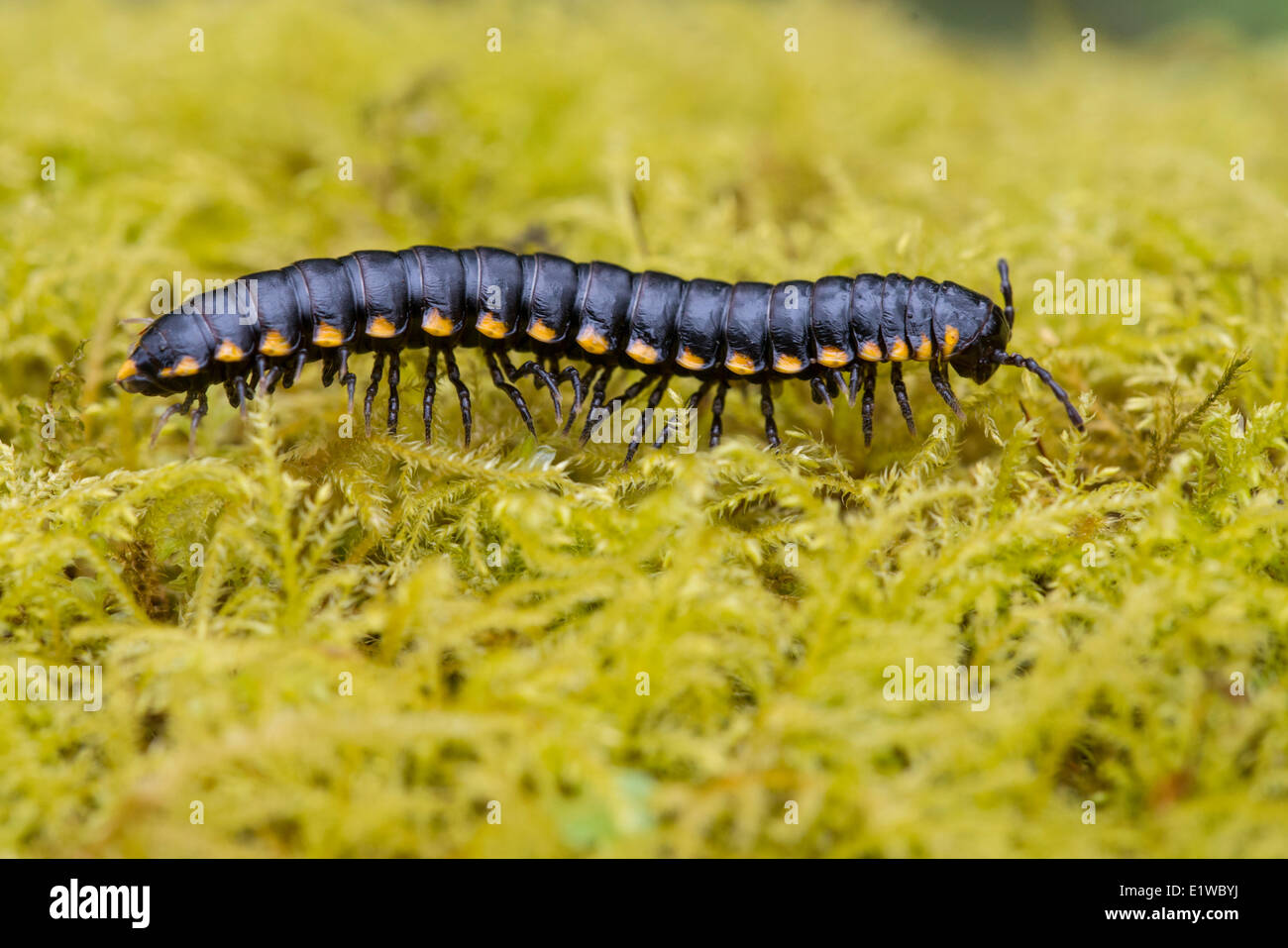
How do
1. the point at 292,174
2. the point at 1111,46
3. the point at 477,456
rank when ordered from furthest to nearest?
the point at 1111,46, the point at 292,174, the point at 477,456

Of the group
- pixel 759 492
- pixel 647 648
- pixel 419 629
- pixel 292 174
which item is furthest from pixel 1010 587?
pixel 292 174

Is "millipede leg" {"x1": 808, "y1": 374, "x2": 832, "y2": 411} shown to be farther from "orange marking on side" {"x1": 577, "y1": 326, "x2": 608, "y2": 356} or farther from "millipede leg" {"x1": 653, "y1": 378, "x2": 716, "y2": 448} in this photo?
"orange marking on side" {"x1": 577, "y1": 326, "x2": 608, "y2": 356}

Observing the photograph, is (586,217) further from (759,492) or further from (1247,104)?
(1247,104)

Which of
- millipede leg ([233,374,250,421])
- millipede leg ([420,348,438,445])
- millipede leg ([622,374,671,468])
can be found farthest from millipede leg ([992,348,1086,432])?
millipede leg ([233,374,250,421])

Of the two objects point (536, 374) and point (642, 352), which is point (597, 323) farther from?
point (536, 374)

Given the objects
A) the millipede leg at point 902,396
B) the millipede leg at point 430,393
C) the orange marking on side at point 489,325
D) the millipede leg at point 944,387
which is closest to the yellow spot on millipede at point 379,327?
the millipede leg at point 430,393
